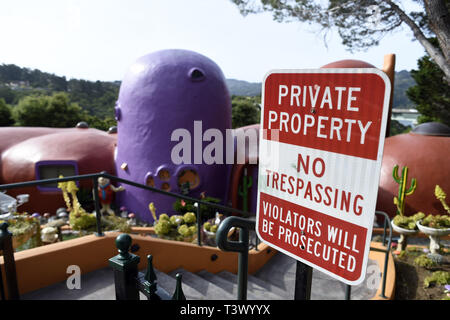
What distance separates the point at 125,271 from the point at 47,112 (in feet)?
118

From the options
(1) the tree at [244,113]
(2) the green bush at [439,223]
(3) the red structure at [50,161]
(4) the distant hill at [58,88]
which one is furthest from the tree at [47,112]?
(2) the green bush at [439,223]

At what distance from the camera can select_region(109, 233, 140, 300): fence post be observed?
5.23 ft

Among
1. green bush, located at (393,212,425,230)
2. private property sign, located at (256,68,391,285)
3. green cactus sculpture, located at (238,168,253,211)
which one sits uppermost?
private property sign, located at (256,68,391,285)

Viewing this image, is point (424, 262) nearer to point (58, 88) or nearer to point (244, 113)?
point (244, 113)

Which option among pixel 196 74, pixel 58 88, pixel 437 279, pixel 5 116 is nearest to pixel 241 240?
pixel 437 279

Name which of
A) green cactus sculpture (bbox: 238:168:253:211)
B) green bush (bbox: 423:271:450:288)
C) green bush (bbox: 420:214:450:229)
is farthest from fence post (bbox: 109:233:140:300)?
green cactus sculpture (bbox: 238:168:253:211)

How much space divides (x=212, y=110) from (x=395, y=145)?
6.32 m

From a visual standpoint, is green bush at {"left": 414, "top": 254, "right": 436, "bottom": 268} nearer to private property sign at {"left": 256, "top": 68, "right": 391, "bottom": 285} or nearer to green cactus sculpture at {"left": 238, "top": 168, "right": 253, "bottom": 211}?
private property sign at {"left": 256, "top": 68, "right": 391, "bottom": 285}

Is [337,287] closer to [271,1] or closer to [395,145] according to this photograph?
[395,145]

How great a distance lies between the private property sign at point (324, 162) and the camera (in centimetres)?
96

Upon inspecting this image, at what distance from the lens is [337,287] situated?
5199 mm

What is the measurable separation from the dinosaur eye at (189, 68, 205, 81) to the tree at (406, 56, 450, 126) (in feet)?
47.6

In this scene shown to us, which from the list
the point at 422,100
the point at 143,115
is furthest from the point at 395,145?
the point at 422,100

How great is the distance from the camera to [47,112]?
105 ft
